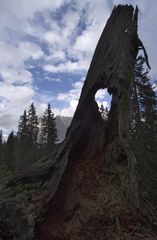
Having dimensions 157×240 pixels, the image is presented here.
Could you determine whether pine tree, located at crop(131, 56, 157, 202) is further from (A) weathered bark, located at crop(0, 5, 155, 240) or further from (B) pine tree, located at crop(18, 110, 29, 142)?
(B) pine tree, located at crop(18, 110, 29, 142)

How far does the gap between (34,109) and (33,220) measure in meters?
73.4

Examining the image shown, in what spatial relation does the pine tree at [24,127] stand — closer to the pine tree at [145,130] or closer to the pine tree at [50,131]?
the pine tree at [50,131]

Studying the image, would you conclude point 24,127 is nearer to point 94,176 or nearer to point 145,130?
point 145,130

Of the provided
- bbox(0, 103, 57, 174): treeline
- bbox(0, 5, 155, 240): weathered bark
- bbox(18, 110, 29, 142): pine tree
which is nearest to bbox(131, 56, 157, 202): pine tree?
bbox(0, 5, 155, 240): weathered bark

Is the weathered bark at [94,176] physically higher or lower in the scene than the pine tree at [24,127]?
lower

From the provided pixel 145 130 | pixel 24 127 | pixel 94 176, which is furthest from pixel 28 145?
pixel 94 176

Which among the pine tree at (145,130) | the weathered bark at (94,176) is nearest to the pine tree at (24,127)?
the pine tree at (145,130)

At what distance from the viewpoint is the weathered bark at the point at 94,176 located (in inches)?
442

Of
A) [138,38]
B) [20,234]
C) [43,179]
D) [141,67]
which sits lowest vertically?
[20,234]

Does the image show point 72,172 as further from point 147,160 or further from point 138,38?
point 147,160

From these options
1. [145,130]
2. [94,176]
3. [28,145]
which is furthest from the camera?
[28,145]

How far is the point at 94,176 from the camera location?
12.9 metres

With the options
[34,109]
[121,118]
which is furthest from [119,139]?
[34,109]

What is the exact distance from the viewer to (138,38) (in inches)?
585
